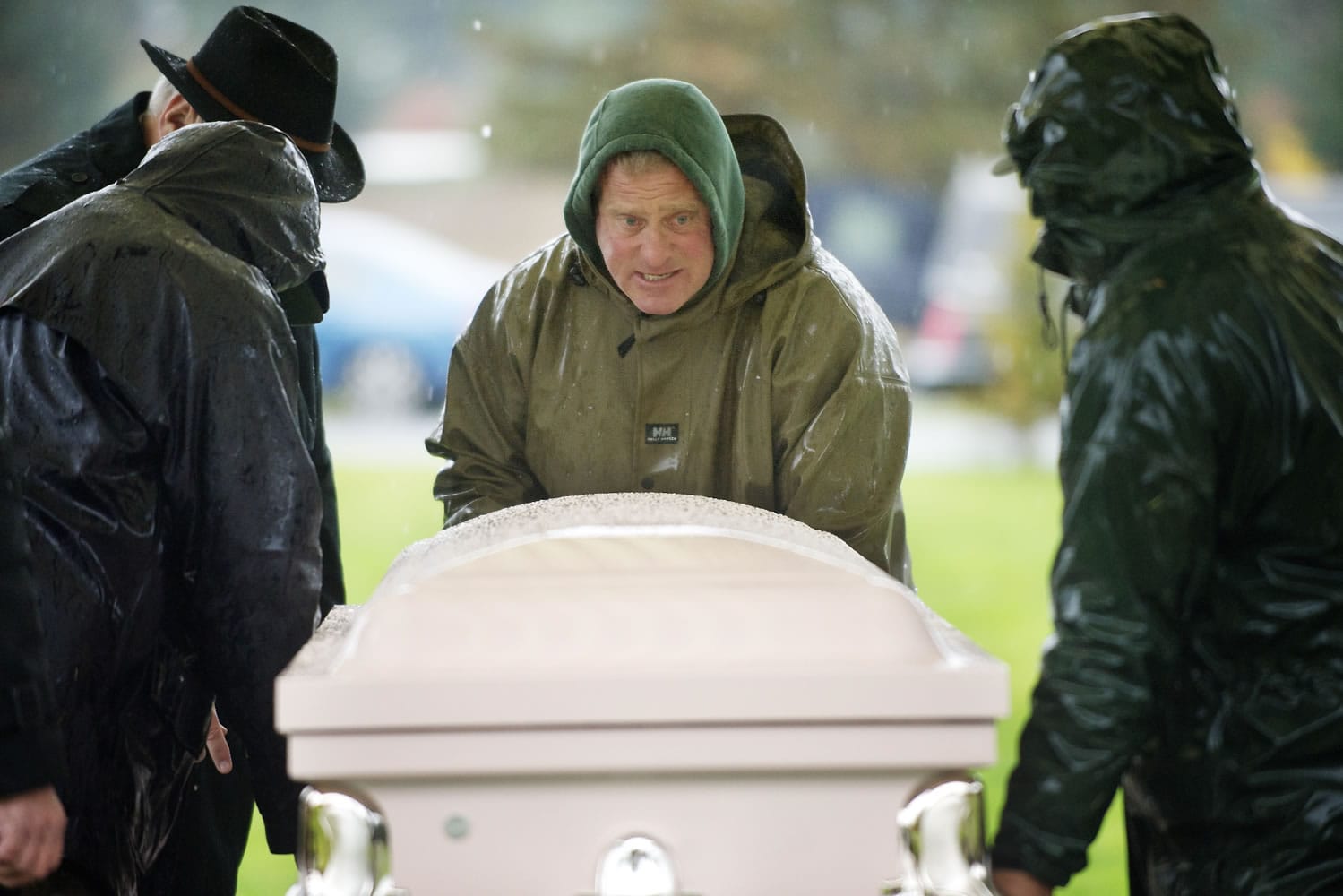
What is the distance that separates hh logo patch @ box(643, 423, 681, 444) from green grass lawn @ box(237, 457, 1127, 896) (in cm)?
366

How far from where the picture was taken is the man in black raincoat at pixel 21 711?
1.67m

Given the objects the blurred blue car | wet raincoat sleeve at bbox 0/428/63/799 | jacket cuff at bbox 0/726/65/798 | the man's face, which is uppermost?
the man's face

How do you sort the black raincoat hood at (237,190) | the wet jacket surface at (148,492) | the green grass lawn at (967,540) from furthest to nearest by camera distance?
the green grass lawn at (967,540), the black raincoat hood at (237,190), the wet jacket surface at (148,492)

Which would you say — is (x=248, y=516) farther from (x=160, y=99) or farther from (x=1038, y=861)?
(x=160, y=99)

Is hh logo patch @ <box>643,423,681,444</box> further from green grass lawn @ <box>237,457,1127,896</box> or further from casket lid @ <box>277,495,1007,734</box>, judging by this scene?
green grass lawn @ <box>237,457,1127,896</box>

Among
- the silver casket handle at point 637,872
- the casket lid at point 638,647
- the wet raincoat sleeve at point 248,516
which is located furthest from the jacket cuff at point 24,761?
the silver casket handle at point 637,872

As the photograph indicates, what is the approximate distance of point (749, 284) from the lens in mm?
2574

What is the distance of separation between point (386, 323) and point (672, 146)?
7133 mm

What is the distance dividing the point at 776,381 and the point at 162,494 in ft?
3.19

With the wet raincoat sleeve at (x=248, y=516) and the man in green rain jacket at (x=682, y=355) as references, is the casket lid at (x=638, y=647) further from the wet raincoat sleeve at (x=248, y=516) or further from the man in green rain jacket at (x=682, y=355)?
the man in green rain jacket at (x=682, y=355)

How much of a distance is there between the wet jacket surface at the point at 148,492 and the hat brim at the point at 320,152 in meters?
0.74

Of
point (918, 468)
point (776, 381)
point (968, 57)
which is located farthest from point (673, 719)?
point (968, 57)

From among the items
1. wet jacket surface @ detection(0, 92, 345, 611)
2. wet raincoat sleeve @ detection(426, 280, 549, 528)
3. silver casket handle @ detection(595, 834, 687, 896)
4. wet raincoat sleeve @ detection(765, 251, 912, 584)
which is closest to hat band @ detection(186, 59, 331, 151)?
wet jacket surface @ detection(0, 92, 345, 611)

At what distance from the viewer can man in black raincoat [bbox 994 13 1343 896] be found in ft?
5.21
